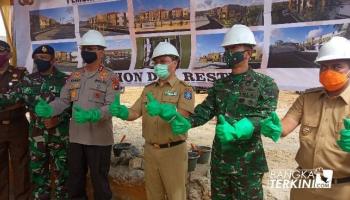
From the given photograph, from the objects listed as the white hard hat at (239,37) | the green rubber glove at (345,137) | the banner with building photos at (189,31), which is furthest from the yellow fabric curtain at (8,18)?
the green rubber glove at (345,137)

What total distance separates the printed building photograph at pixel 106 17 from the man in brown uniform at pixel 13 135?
1.03 meters

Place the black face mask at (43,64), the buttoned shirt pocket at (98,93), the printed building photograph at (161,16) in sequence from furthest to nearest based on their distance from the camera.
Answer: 1. the printed building photograph at (161,16)
2. the black face mask at (43,64)
3. the buttoned shirt pocket at (98,93)

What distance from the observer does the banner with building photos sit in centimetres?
342

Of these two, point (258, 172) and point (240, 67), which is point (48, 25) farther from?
point (258, 172)

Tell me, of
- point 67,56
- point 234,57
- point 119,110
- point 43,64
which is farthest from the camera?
point 67,56

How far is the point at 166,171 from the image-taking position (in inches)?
129

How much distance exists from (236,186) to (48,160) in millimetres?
2059

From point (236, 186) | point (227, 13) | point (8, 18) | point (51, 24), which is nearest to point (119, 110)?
point (236, 186)

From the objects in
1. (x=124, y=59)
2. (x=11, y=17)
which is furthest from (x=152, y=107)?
(x=11, y=17)

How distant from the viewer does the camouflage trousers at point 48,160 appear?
378cm

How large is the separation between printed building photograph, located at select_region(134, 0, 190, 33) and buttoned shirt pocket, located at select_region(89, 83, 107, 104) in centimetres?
103

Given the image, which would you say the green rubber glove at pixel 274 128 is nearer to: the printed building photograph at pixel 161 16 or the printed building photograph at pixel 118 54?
the printed building photograph at pixel 161 16

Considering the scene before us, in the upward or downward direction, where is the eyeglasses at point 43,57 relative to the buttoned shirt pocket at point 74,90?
upward

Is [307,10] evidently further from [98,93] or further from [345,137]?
[98,93]
